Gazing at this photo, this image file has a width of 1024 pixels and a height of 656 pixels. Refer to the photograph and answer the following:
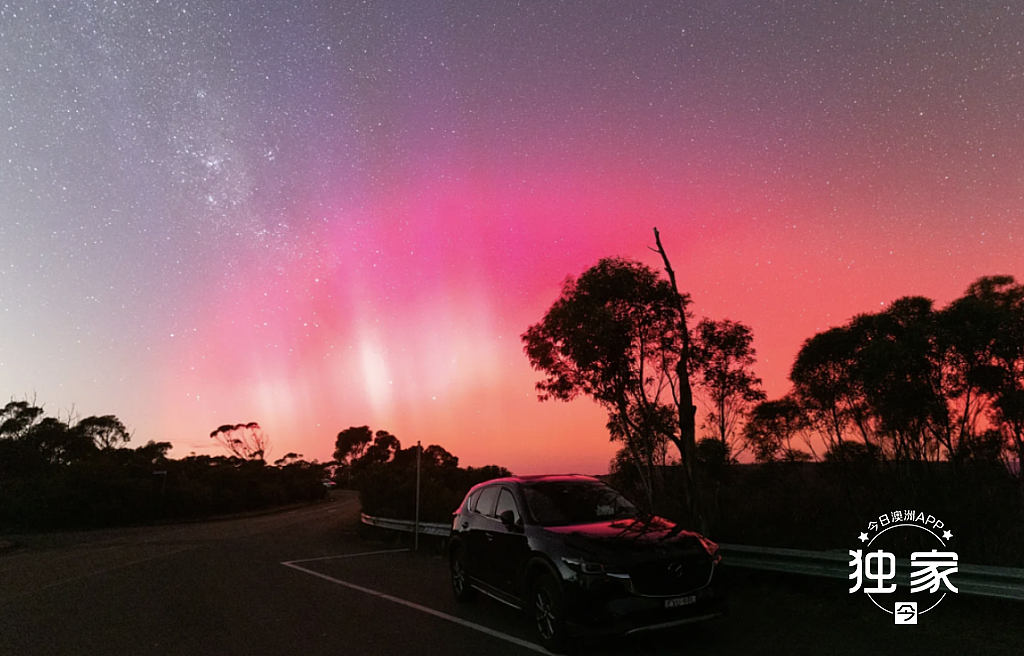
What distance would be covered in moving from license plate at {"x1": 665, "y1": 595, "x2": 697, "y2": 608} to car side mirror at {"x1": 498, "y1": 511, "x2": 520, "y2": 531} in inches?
79.7

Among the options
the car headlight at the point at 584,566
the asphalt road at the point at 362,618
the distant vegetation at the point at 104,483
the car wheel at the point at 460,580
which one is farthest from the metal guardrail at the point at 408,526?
the distant vegetation at the point at 104,483

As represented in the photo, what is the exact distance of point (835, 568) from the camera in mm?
6609

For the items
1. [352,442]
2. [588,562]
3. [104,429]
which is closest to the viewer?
[588,562]

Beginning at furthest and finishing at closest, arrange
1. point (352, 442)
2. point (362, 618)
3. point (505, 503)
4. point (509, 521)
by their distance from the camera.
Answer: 1. point (352, 442)
2. point (505, 503)
3. point (362, 618)
4. point (509, 521)

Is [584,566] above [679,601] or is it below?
above

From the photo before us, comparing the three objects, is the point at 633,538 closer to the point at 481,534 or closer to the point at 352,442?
the point at 481,534

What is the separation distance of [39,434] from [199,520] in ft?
91.0

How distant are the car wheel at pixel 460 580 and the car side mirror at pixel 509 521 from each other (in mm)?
1849

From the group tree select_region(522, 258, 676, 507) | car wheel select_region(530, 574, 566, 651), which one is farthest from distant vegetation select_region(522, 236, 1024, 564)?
car wheel select_region(530, 574, 566, 651)

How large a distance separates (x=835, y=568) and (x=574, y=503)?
9.84 ft

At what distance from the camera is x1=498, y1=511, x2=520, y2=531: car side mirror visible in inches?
278

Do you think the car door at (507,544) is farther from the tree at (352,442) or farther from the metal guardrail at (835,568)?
the tree at (352,442)

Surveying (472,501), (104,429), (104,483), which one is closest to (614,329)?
(472,501)

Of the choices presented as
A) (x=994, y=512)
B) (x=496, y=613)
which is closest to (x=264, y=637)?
(x=496, y=613)
